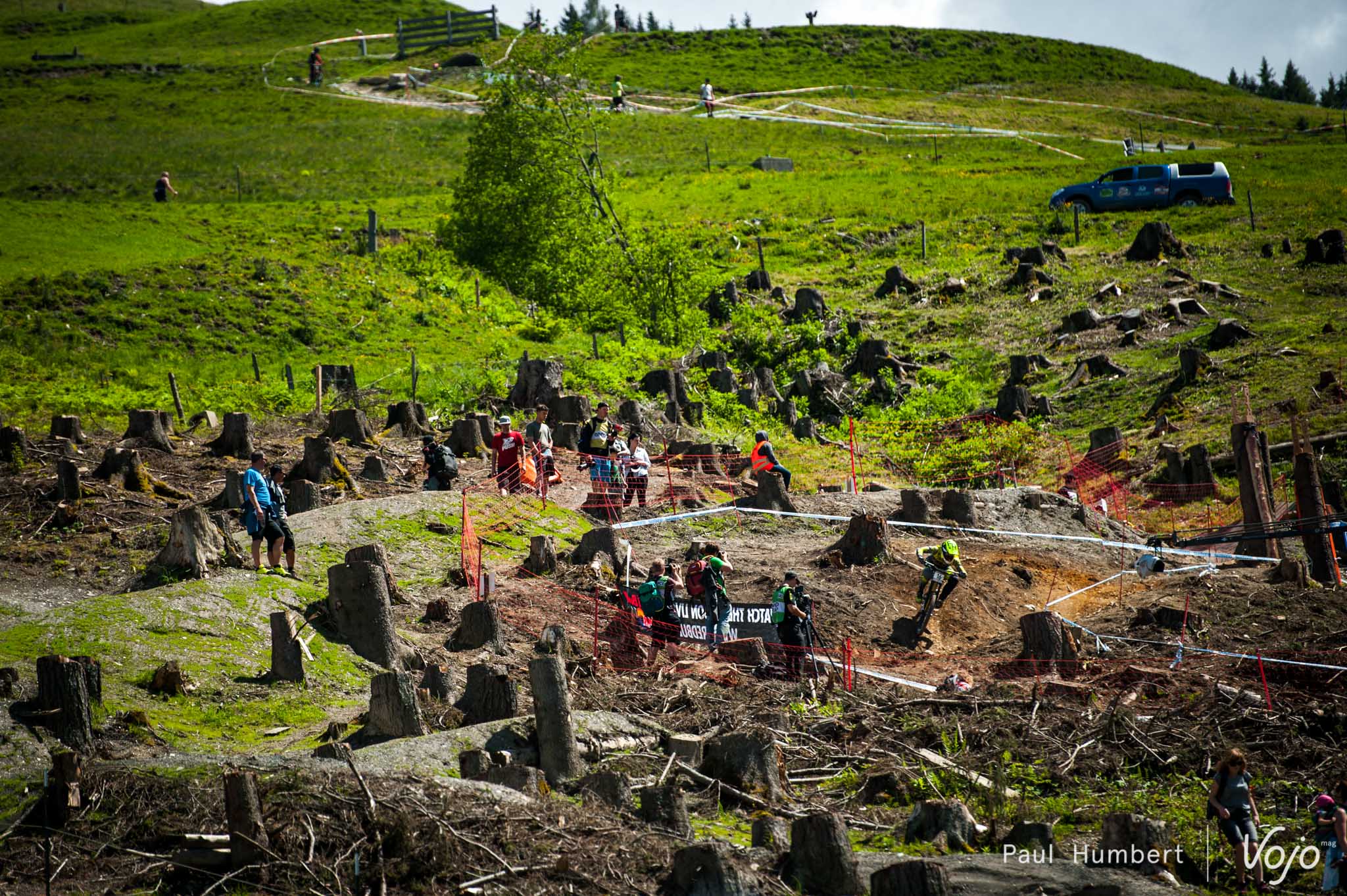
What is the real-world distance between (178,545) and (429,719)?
181 inches

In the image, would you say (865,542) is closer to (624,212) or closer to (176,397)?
(176,397)

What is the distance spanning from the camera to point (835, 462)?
27.0 metres

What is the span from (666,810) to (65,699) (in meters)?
4.60

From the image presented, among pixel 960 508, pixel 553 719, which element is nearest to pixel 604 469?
pixel 960 508

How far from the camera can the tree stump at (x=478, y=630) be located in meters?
13.9

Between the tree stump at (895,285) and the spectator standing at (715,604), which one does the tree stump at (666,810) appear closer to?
the spectator standing at (715,604)

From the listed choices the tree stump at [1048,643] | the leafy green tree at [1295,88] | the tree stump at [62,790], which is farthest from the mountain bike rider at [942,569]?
the leafy green tree at [1295,88]

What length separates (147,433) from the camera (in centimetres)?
2130

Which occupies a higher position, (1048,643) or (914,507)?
(914,507)

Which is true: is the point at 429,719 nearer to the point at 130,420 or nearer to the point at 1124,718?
the point at 1124,718

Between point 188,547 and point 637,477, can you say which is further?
point 637,477

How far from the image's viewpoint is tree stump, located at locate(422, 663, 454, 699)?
1180 centimetres

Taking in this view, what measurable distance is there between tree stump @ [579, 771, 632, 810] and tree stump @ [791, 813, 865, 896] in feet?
4.85

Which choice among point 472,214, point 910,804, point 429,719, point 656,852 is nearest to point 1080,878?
point 910,804
